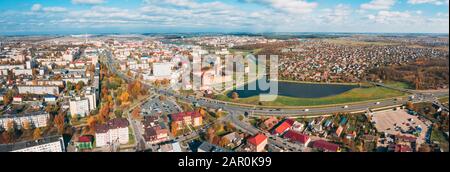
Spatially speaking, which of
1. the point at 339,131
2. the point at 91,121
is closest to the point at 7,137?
the point at 91,121

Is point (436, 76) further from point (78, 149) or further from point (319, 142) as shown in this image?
point (78, 149)

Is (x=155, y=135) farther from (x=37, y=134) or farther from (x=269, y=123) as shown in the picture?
(x=269, y=123)

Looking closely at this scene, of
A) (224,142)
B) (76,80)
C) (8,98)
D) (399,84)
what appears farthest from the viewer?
(76,80)

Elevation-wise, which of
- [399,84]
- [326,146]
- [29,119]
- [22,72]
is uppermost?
[22,72]

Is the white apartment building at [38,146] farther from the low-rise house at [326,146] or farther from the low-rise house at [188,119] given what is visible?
the low-rise house at [326,146]

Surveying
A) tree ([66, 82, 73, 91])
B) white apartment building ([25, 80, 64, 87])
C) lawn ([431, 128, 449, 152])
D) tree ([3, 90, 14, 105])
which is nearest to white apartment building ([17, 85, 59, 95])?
tree ([3, 90, 14, 105])

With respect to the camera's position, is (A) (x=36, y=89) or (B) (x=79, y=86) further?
(B) (x=79, y=86)

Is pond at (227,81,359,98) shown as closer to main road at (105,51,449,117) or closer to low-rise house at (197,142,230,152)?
main road at (105,51,449,117)
